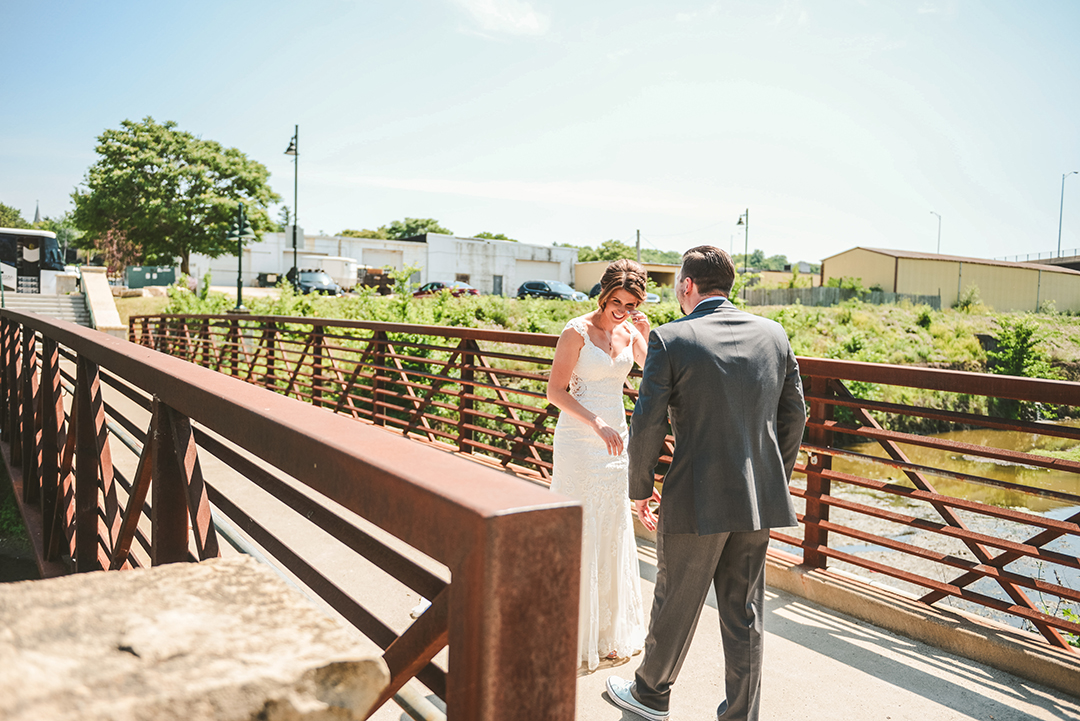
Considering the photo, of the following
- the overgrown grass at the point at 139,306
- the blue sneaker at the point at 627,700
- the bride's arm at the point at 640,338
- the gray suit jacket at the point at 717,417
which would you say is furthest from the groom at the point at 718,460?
the overgrown grass at the point at 139,306

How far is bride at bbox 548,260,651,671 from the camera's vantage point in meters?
3.35

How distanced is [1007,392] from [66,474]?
Result: 4.40 metres

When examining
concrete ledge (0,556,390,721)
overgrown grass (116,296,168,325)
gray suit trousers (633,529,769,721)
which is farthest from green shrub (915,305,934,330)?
concrete ledge (0,556,390,721)

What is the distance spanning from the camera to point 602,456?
11.4ft

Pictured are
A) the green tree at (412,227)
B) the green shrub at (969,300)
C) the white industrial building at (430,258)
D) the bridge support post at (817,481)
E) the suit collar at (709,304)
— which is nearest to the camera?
the suit collar at (709,304)

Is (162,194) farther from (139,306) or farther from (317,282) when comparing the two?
(139,306)

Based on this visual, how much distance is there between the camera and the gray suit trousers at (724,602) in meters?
2.62

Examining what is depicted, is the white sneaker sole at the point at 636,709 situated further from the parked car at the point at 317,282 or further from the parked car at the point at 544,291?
the parked car at the point at 317,282

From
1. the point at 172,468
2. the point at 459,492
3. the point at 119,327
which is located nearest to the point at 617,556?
the point at 172,468

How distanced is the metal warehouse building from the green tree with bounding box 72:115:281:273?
43.4 metres

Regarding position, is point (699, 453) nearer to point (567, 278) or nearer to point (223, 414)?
point (223, 414)

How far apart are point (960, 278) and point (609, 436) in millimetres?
59168

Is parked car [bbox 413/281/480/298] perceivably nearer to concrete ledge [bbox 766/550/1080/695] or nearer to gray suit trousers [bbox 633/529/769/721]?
concrete ledge [bbox 766/550/1080/695]

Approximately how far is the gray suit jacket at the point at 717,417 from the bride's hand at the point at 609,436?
2.17 feet
